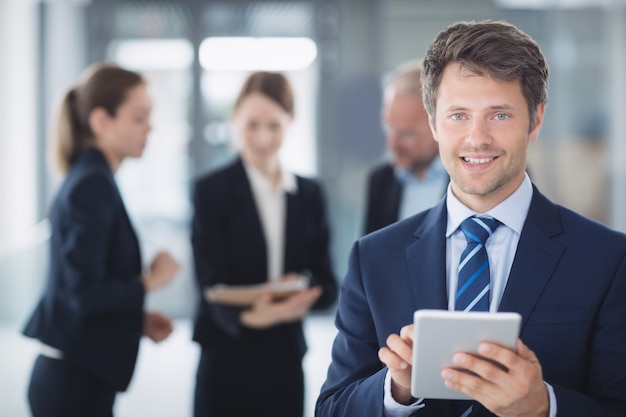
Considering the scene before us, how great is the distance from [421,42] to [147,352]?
11.2ft

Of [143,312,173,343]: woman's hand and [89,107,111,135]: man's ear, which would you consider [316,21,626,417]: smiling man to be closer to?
[143,312,173,343]: woman's hand

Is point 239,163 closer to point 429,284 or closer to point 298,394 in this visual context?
point 298,394

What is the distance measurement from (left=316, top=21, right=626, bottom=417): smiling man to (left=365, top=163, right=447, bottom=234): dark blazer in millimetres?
1173

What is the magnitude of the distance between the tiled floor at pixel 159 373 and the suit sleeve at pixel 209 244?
6.18ft

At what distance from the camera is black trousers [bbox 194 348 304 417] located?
287 centimetres

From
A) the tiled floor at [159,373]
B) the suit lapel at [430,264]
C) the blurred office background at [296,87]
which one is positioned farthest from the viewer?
the blurred office background at [296,87]

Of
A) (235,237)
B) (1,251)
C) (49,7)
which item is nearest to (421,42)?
(49,7)

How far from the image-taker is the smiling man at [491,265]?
4.83 feet

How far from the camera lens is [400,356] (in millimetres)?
1382

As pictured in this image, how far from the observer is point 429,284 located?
1581 mm

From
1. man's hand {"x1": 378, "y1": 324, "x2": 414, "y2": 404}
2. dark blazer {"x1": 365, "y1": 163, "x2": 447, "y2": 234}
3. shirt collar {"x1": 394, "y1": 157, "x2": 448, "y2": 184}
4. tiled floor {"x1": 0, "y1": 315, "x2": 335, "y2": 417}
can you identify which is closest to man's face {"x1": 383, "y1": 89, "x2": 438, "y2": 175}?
shirt collar {"x1": 394, "y1": 157, "x2": 448, "y2": 184}

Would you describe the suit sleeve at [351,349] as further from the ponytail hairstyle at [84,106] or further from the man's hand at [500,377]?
the ponytail hairstyle at [84,106]

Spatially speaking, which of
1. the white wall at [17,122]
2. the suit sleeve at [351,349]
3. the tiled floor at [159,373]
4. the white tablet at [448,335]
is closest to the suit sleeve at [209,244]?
the suit sleeve at [351,349]

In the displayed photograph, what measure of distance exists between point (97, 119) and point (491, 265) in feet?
5.52
